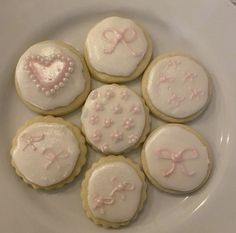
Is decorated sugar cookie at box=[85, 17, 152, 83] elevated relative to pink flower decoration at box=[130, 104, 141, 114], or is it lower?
elevated

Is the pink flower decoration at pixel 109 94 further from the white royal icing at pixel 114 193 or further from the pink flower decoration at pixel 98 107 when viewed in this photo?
the white royal icing at pixel 114 193

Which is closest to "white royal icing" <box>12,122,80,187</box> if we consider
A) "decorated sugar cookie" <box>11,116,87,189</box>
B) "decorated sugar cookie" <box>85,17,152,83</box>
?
"decorated sugar cookie" <box>11,116,87,189</box>

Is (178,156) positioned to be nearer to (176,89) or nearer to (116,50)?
(176,89)

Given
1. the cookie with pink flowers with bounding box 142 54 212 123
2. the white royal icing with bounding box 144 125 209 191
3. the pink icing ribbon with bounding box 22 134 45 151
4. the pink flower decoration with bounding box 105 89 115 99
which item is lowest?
the pink icing ribbon with bounding box 22 134 45 151

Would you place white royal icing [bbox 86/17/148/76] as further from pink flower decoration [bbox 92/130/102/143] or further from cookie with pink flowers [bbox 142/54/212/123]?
pink flower decoration [bbox 92/130/102/143]

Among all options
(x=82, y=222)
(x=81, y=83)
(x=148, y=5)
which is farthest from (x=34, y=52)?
(x=82, y=222)

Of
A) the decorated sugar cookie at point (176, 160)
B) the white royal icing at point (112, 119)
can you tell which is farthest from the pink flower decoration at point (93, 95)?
the decorated sugar cookie at point (176, 160)
